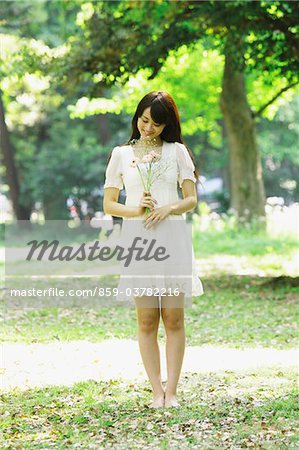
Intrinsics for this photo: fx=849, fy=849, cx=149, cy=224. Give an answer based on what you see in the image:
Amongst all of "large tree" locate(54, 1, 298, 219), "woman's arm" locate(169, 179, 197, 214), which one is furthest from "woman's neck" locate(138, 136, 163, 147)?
"large tree" locate(54, 1, 298, 219)

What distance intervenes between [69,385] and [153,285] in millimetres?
1438

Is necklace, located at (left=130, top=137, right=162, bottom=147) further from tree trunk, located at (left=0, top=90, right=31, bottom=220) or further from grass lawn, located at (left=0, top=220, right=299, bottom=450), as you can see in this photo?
tree trunk, located at (left=0, top=90, right=31, bottom=220)

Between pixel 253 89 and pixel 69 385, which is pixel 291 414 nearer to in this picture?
pixel 69 385

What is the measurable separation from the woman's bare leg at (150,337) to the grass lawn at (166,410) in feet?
0.53

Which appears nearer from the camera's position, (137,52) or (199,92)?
(137,52)

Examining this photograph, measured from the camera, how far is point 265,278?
13.2m

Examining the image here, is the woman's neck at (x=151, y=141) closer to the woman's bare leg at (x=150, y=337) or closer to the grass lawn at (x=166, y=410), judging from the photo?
the woman's bare leg at (x=150, y=337)

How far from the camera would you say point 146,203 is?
5.21 meters

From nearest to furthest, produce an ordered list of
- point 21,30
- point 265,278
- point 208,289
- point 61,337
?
point 61,337, point 208,289, point 265,278, point 21,30

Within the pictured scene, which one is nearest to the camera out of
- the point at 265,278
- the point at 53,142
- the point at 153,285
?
the point at 153,285

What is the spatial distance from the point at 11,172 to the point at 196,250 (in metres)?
11.2

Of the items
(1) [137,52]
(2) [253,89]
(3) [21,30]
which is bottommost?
(1) [137,52]

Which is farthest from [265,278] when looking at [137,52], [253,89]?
[253,89]

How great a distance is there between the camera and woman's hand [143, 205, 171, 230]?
523 cm
